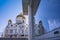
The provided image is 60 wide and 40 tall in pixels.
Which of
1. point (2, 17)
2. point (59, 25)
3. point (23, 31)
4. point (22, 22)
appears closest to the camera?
point (59, 25)

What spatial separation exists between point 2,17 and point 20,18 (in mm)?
5377

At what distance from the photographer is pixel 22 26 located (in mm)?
12312

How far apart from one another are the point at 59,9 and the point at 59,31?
131 millimetres

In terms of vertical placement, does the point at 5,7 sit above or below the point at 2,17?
above

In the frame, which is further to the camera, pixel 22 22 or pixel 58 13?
pixel 22 22

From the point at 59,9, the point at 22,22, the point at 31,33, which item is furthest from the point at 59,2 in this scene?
the point at 22,22

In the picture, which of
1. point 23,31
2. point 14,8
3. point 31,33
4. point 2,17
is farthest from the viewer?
point 23,31

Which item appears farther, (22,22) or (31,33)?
(22,22)

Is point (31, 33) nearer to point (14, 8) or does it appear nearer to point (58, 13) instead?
point (58, 13)

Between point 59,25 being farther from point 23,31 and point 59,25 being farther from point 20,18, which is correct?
point 20,18

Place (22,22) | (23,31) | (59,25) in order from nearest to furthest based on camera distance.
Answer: (59,25) < (23,31) < (22,22)

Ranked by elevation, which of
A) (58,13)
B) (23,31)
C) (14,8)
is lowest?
(23,31)

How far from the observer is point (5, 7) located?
852cm

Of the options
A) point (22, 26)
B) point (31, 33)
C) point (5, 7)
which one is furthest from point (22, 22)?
point (31, 33)
